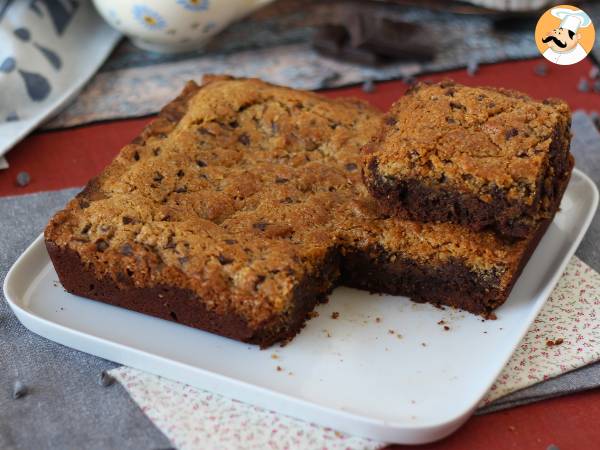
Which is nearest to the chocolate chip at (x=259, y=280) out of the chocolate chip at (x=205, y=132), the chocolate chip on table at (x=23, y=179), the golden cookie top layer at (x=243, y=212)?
the golden cookie top layer at (x=243, y=212)

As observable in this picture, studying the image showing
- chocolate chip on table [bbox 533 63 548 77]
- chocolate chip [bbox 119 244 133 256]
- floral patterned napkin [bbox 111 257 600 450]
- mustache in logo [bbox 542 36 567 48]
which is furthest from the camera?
chocolate chip on table [bbox 533 63 548 77]

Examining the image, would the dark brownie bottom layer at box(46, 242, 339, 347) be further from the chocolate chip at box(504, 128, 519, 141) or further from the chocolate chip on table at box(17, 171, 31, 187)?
the chocolate chip on table at box(17, 171, 31, 187)

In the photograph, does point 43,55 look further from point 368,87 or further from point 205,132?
point 368,87

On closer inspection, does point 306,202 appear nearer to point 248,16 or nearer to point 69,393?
point 69,393

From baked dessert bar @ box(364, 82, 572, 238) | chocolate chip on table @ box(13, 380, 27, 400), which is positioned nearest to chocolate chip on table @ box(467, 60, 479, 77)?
baked dessert bar @ box(364, 82, 572, 238)

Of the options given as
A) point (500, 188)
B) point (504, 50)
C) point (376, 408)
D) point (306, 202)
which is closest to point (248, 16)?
point (504, 50)

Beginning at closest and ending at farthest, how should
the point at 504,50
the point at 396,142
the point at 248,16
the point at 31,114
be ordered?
1. the point at 396,142
2. the point at 31,114
3. the point at 504,50
4. the point at 248,16
